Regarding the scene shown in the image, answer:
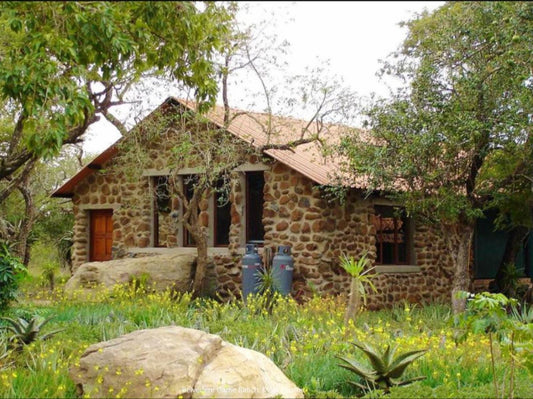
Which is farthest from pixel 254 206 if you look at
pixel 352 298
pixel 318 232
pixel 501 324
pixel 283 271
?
pixel 501 324

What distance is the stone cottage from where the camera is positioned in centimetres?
1405

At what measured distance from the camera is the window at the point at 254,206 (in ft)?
50.4

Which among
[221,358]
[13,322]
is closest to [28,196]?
[13,322]

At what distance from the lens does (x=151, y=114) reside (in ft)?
50.3

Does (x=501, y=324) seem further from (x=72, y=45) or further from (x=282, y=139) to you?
(x=282, y=139)

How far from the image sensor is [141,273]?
46.8 feet

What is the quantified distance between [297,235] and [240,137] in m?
2.38

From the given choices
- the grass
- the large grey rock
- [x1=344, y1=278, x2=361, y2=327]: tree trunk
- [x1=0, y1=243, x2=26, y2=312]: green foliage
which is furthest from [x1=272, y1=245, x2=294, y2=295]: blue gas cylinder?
[x1=0, y1=243, x2=26, y2=312]: green foliage

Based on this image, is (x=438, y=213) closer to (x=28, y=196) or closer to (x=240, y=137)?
(x=240, y=137)

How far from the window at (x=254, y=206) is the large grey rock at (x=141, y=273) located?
1504mm

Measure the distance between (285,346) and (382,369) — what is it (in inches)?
72.4

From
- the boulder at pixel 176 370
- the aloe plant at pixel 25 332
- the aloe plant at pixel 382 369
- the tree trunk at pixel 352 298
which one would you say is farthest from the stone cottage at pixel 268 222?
the boulder at pixel 176 370

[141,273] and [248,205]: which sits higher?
[248,205]

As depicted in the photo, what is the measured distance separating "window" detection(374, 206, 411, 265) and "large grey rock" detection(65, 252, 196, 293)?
14.5ft
